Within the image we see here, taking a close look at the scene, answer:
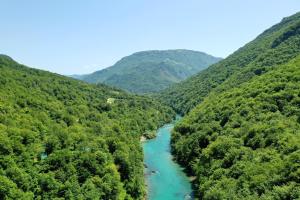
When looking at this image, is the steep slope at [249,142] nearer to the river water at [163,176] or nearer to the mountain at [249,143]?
the mountain at [249,143]

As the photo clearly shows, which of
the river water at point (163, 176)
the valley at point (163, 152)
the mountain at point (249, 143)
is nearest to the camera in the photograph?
the mountain at point (249, 143)

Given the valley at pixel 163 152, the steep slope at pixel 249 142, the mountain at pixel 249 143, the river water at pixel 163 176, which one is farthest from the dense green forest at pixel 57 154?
the steep slope at pixel 249 142

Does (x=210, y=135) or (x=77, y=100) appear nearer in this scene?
(x=210, y=135)

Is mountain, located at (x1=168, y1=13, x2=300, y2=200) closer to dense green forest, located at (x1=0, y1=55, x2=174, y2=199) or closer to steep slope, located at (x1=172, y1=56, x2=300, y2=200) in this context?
steep slope, located at (x1=172, y1=56, x2=300, y2=200)

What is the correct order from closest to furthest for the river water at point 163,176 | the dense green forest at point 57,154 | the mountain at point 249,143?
the mountain at point 249,143 → the dense green forest at point 57,154 → the river water at point 163,176

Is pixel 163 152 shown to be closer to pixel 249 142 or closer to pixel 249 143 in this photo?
pixel 249 142

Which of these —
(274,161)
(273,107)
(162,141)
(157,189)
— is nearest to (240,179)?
(274,161)

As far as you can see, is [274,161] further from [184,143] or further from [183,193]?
[184,143]
